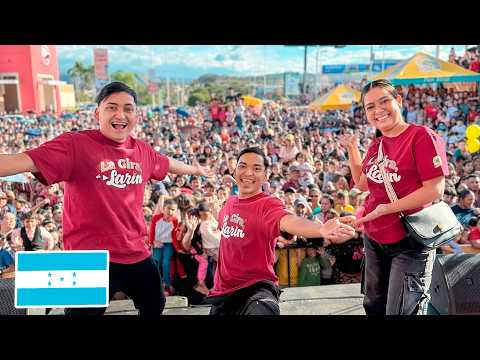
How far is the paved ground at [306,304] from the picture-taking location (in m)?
2.26

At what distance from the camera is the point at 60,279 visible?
1896 mm

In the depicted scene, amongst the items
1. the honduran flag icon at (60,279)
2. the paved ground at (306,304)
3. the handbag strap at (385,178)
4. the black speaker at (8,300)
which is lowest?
the paved ground at (306,304)

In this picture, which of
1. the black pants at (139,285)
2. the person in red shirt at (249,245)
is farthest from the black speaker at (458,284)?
the black pants at (139,285)

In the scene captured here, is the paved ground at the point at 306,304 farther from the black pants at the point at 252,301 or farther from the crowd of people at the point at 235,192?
the black pants at the point at 252,301

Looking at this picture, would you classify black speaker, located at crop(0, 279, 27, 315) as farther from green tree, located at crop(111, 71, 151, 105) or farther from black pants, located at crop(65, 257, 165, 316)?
green tree, located at crop(111, 71, 151, 105)

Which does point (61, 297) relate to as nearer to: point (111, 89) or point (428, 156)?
point (111, 89)

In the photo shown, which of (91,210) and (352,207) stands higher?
(91,210)

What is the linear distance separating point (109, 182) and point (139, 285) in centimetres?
50

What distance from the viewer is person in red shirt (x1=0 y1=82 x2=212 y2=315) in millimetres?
1721

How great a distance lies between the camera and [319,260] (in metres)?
2.81

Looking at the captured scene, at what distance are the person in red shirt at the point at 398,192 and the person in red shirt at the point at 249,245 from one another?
0.68ft

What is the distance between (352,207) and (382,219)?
1.63 metres

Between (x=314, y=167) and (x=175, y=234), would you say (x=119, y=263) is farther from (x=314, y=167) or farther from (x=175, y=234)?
(x=314, y=167)
